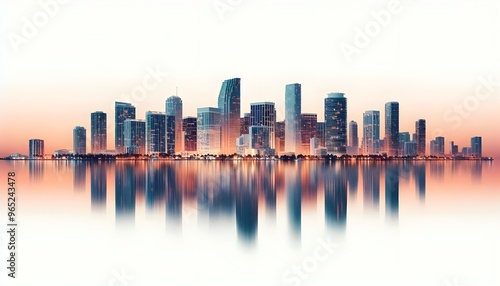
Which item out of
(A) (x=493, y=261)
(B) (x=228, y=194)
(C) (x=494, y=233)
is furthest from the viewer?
(B) (x=228, y=194)

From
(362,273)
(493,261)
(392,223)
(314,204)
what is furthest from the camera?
(314,204)

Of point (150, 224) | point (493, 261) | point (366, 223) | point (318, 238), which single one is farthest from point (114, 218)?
point (493, 261)

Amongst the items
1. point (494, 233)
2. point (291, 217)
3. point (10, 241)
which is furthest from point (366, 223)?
point (10, 241)

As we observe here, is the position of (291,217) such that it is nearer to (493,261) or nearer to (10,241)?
(493,261)

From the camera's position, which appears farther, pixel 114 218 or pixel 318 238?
pixel 114 218

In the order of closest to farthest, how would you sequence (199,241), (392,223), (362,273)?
1. (362,273)
2. (199,241)
3. (392,223)

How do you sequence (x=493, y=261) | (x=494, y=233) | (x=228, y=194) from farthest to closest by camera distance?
(x=228, y=194) → (x=494, y=233) → (x=493, y=261)

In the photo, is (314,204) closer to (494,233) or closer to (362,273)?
(494,233)

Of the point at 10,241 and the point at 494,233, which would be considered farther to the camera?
the point at 494,233

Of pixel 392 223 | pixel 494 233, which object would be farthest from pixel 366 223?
pixel 494 233
